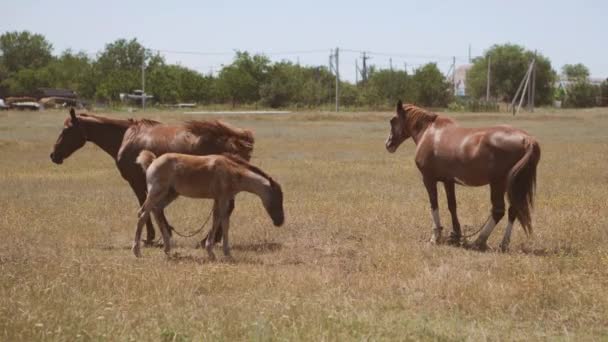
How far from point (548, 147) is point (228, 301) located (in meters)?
26.8

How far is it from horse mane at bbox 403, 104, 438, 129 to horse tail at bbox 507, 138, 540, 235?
228 cm

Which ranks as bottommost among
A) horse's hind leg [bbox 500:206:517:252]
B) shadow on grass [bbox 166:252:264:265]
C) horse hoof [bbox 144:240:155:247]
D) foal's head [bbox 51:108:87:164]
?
horse hoof [bbox 144:240:155:247]

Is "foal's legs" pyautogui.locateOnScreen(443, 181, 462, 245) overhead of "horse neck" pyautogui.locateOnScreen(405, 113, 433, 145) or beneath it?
beneath

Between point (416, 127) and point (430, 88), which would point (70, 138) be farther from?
point (430, 88)

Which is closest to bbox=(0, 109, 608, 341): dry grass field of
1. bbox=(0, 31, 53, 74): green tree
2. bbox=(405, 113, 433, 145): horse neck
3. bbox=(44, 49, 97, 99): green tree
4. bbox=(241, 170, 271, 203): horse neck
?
bbox=(241, 170, 271, 203): horse neck

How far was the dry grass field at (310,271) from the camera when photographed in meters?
7.06

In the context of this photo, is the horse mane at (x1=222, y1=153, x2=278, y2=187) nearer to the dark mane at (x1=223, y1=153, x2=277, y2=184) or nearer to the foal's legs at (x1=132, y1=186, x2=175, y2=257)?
the dark mane at (x1=223, y1=153, x2=277, y2=184)

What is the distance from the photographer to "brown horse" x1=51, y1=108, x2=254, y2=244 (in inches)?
492

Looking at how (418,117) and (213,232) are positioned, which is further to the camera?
(418,117)

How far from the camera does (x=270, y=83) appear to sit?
3787 inches

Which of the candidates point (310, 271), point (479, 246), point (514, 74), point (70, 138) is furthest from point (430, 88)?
point (310, 271)

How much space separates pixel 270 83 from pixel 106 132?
8336cm

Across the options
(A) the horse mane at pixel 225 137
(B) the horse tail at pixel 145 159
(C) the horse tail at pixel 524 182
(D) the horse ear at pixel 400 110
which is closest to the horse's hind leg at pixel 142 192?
(A) the horse mane at pixel 225 137

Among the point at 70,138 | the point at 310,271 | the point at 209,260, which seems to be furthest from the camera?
the point at 70,138
